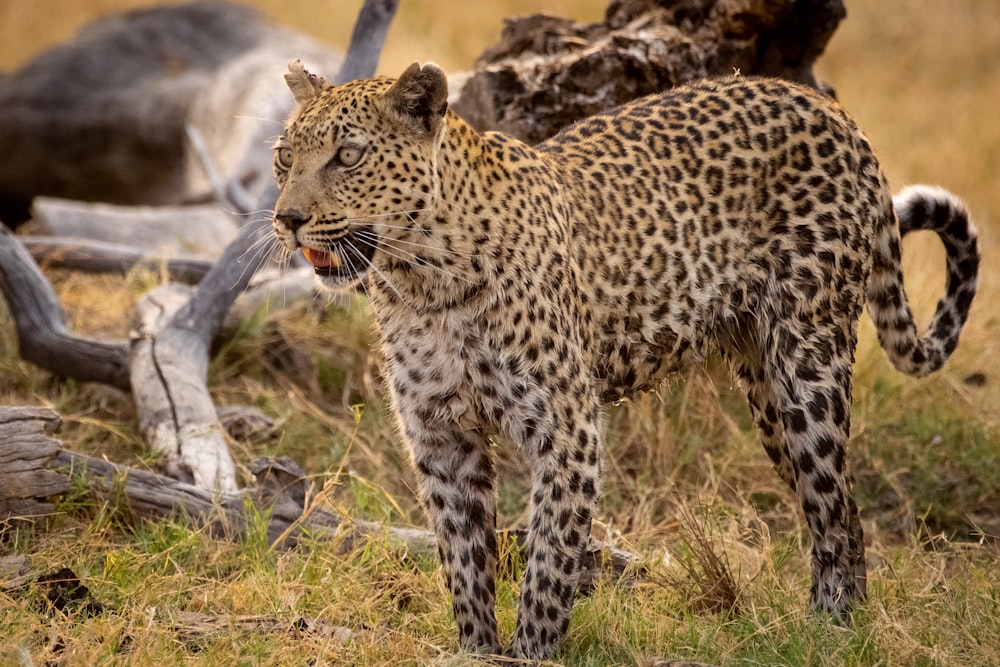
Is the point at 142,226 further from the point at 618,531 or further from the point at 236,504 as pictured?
the point at 618,531

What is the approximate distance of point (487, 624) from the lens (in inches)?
190

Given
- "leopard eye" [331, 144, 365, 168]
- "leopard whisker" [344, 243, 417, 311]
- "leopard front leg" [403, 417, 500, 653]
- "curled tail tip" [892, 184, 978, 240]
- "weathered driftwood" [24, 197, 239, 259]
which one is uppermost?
"curled tail tip" [892, 184, 978, 240]

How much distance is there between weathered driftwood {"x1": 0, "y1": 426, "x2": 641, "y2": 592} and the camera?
5.50 m

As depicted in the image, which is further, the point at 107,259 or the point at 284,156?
the point at 107,259

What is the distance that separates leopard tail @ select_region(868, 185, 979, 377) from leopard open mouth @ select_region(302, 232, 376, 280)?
260 centimetres

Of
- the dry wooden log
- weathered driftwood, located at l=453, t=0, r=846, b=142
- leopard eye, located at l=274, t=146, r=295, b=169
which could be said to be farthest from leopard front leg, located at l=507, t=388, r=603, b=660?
weathered driftwood, located at l=453, t=0, r=846, b=142

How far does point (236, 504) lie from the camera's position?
19.0 feet

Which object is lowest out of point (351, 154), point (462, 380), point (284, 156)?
point (462, 380)

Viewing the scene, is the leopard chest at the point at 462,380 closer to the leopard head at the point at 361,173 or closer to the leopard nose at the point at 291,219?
the leopard head at the point at 361,173

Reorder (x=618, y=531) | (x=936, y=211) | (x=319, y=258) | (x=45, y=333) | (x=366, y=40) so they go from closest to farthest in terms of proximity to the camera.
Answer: (x=319, y=258), (x=936, y=211), (x=618, y=531), (x=45, y=333), (x=366, y=40)

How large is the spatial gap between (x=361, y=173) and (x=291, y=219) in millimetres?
309

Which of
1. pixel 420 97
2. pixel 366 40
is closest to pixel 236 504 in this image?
pixel 420 97

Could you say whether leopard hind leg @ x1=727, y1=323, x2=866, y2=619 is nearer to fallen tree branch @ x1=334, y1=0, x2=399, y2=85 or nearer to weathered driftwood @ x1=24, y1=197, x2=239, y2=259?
fallen tree branch @ x1=334, y1=0, x2=399, y2=85

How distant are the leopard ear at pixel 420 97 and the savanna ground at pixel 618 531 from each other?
205cm
